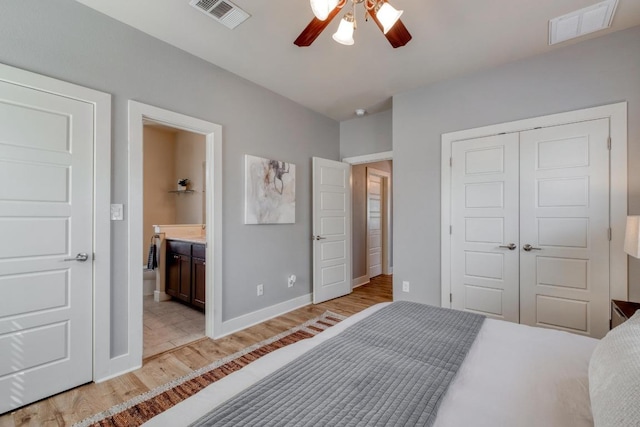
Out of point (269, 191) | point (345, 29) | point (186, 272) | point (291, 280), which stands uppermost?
point (345, 29)

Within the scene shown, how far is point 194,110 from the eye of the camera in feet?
8.63

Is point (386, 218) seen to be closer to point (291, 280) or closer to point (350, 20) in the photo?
point (291, 280)

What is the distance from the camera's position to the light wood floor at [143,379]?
1699 millimetres

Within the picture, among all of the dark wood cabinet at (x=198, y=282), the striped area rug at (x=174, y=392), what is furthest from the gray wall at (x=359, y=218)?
the dark wood cabinet at (x=198, y=282)

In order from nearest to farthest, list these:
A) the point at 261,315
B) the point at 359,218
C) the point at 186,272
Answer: the point at 261,315 → the point at 186,272 → the point at 359,218

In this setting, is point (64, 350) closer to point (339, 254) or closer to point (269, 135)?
point (269, 135)

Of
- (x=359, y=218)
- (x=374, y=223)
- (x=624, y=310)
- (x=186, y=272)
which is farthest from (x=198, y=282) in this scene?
(x=624, y=310)

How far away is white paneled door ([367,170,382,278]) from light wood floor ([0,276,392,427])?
82.7 inches

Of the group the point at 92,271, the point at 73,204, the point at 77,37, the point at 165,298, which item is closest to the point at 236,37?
the point at 77,37

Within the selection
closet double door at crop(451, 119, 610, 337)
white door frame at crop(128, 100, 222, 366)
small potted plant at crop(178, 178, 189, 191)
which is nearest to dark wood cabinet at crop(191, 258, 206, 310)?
white door frame at crop(128, 100, 222, 366)

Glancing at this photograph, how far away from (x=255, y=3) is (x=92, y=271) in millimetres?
2229

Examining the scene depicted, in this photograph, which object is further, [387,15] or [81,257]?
[81,257]

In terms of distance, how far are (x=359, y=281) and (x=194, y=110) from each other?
3.71 metres

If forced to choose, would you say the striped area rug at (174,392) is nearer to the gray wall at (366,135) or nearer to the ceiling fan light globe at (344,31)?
the ceiling fan light globe at (344,31)
